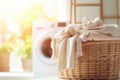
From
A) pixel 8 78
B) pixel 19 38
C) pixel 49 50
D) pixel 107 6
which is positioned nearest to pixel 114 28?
pixel 49 50

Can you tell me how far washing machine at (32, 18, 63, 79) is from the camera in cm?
298

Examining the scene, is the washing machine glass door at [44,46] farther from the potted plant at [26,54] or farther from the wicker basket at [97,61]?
the wicker basket at [97,61]

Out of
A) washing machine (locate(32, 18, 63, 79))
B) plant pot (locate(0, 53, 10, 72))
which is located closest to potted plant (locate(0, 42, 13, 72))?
plant pot (locate(0, 53, 10, 72))

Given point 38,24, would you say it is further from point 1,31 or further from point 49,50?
point 1,31

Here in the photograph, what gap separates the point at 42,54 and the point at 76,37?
1.14m

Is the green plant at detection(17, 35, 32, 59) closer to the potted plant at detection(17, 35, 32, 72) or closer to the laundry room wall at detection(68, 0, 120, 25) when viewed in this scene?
the potted plant at detection(17, 35, 32, 72)

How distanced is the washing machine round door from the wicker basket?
0.98 meters

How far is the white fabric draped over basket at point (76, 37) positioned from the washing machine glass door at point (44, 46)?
92 cm

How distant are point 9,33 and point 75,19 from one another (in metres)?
1.10

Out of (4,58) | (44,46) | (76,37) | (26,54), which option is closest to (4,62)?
(4,58)

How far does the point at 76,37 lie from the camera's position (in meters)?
1.92

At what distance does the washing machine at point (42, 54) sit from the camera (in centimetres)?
298

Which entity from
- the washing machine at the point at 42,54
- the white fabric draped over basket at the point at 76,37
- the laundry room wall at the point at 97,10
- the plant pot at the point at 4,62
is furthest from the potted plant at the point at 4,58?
the white fabric draped over basket at the point at 76,37

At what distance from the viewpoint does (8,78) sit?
2971mm
